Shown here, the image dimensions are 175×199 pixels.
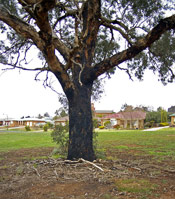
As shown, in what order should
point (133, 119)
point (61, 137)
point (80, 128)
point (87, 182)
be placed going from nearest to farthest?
point (87, 182), point (80, 128), point (61, 137), point (133, 119)

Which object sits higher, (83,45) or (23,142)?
(83,45)

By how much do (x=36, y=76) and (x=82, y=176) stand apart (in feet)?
15.1

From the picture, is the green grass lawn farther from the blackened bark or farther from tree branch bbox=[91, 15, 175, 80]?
tree branch bbox=[91, 15, 175, 80]

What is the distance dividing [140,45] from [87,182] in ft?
12.5

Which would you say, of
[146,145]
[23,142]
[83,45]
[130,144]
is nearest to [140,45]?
[83,45]

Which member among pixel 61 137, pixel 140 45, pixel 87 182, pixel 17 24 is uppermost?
pixel 17 24

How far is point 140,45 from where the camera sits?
19.6 feet

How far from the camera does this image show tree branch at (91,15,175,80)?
5633 millimetres

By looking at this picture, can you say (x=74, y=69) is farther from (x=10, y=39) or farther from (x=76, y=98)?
(x=10, y=39)

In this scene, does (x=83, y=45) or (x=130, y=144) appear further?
(x=130, y=144)

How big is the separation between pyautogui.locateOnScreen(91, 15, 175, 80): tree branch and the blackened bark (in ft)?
2.77

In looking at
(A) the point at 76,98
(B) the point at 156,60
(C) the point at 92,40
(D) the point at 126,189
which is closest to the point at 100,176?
(D) the point at 126,189

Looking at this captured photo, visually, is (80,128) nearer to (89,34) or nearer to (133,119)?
(89,34)

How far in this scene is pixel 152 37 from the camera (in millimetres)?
5777
